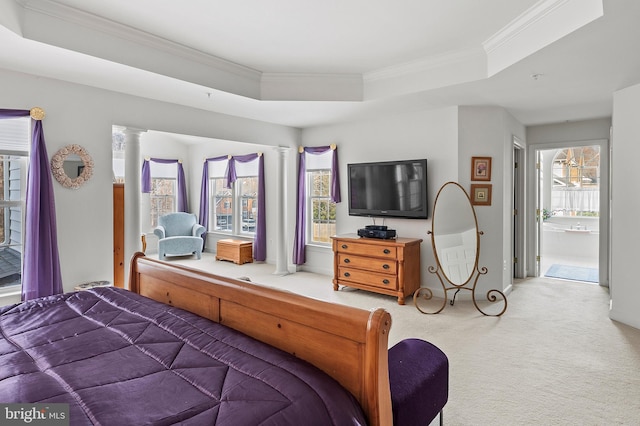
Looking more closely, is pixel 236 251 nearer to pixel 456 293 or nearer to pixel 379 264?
pixel 379 264

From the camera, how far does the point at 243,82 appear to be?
4.07 metres

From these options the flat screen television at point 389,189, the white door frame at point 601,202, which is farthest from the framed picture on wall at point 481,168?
the white door frame at point 601,202

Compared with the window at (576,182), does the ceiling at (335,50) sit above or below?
above

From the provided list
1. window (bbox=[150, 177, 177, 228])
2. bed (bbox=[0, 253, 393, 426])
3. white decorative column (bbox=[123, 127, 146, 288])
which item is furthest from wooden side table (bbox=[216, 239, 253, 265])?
bed (bbox=[0, 253, 393, 426])

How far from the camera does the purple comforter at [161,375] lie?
108 centimetres

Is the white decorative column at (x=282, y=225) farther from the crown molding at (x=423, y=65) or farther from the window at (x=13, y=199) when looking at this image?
the window at (x=13, y=199)

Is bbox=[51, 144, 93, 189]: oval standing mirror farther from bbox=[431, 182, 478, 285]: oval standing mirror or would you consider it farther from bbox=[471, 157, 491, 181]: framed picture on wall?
bbox=[471, 157, 491, 181]: framed picture on wall

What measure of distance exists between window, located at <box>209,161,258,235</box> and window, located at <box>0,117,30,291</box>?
432cm

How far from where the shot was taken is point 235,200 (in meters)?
8.02

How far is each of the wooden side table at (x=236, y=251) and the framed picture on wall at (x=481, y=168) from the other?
4.36 metres

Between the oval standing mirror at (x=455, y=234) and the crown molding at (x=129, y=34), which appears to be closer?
the crown molding at (x=129, y=34)

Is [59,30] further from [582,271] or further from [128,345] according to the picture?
[582,271]

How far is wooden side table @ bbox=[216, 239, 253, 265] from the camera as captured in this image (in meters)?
7.07

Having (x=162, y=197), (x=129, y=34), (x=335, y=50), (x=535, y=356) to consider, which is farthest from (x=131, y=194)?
(x=162, y=197)
